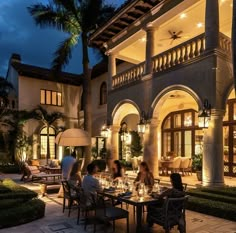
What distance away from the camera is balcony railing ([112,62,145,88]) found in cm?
1310

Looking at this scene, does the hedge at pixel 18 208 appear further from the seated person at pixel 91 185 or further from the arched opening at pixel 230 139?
the arched opening at pixel 230 139

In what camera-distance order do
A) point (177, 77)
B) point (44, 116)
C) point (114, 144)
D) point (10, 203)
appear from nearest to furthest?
point (10, 203)
point (177, 77)
point (114, 144)
point (44, 116)

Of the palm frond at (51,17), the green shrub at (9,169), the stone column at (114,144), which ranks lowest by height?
the green shrub at (9,169)

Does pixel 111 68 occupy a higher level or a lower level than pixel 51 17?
lower

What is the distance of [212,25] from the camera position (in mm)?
9258

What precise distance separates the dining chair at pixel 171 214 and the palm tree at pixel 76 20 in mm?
10560

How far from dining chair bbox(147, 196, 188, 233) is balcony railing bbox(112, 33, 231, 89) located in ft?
18.6

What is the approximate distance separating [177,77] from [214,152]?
3.08 m

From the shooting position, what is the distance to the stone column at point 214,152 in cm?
904

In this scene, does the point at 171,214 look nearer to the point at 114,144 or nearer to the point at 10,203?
the point at 10,203

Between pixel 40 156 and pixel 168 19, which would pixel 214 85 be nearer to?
pixel 168 19

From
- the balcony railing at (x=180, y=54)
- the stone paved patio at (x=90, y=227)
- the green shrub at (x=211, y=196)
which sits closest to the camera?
the stone paved patio at (x=90, y=227)

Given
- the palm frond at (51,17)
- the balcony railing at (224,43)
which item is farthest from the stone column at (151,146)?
the palm frond at (51,17)

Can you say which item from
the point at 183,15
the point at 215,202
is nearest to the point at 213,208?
the point at 215,202
